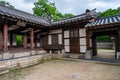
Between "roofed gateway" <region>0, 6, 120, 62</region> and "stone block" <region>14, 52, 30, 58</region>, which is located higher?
"roofed gateway" <region>0, 6, 120, 62</region>

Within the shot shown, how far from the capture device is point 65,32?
10250mm

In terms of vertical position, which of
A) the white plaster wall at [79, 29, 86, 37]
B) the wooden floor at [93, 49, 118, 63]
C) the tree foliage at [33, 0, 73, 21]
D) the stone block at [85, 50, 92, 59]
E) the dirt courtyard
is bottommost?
the dirt courtyard

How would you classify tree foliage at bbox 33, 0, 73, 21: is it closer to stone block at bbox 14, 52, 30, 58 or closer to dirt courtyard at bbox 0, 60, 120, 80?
stone block at bbox 14, 52, 30, 58

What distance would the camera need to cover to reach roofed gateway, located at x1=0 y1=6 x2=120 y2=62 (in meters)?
7.25

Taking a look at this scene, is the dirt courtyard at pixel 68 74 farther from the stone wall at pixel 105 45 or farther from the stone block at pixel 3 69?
the stone wall at pixel 105 45

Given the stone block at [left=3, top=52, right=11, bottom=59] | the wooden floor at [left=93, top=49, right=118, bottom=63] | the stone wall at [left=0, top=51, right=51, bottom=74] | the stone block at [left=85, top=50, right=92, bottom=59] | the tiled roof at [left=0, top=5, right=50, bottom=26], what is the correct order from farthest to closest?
the stone block at [left=85, top=50, right=92, bottom=59], the wooden floor at [left=93, top=49, right=118, bottom=63], the stone block at [left=3, top=52, right=11, bottom=59], the tiled roof at [left=0, top=5, right=50, bottom=26], the stone wall at [left=0, top=51, right=51, bottom=74]

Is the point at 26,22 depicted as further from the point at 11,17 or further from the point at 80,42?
the point at 80,42

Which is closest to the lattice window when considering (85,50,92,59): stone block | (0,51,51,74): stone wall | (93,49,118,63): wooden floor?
(0,51,51,74): stone wall

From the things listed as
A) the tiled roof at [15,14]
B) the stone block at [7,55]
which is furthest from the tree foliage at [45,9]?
the stone block at [7,55]

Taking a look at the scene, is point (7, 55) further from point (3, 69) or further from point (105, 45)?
point (105, 45)

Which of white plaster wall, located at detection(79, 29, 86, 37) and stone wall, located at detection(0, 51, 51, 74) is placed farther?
white plaster wall, located at detection(79, 29, 86, 37)

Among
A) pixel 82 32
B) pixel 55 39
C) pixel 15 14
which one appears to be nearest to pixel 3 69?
pixel 15 14

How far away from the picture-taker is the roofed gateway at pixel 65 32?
7254mm

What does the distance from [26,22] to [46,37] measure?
4.00 m
